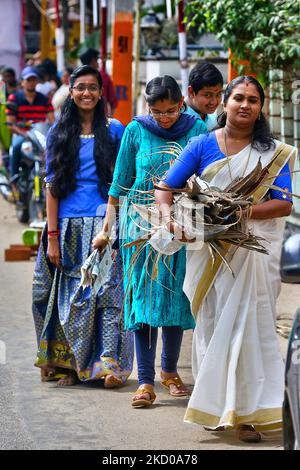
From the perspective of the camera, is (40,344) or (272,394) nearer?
(272,394)

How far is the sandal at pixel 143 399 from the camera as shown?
6.42 m

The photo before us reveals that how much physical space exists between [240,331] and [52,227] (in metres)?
1.76

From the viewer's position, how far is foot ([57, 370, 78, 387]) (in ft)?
23.2

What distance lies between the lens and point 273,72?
1135cm

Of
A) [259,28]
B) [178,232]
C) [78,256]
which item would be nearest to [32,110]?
[259,28]

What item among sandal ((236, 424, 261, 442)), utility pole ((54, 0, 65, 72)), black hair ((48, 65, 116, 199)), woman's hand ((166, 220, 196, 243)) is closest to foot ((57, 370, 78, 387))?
black hair ((48, 65, 116, 199))

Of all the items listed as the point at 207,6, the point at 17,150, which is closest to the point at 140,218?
the point at 207,6

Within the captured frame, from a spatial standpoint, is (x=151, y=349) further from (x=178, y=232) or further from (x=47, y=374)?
(x=178, y=232)

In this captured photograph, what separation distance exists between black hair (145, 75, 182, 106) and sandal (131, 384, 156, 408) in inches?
60.7

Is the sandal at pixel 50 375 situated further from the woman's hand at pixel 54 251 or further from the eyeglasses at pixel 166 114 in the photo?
the eyeglasses at pixel 166 114

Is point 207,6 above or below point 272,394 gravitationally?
above

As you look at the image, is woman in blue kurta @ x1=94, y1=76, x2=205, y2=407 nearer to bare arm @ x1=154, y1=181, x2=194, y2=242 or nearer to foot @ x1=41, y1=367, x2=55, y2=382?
bare arm @ x1=154, y1=181, x2=194, y2=242

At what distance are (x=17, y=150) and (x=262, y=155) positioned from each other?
355 inches
